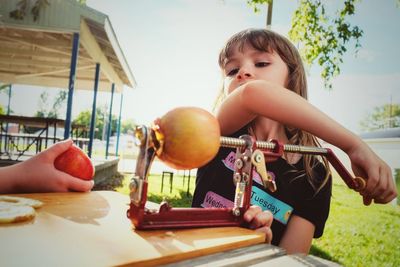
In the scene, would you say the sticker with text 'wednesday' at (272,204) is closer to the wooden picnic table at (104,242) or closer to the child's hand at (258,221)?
the child's hand at (258,221)

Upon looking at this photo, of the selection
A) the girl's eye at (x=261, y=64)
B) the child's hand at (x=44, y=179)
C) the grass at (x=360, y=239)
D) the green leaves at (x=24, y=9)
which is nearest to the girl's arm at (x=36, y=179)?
the child's hand at (x=44, y=179)

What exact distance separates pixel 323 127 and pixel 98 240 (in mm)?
817

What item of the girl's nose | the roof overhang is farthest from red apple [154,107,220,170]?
the roof overhang

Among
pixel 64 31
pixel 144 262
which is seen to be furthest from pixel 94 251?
pixel 64 31

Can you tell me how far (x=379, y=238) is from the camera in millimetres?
6363

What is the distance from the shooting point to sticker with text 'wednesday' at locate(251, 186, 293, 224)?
5.33 ft

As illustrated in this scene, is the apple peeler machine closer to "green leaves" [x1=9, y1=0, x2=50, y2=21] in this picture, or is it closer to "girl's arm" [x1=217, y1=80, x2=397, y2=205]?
"girl's arm" [x1=217, y1=80, x2=397, y2=205]

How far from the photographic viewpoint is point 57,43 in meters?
9.86

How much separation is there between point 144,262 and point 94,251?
0.11m

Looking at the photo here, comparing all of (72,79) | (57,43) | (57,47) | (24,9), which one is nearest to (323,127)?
(72,79)

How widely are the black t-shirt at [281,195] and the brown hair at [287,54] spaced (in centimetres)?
8

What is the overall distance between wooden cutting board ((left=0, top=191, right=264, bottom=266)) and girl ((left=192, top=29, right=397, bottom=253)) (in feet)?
0.84

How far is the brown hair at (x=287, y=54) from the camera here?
6.14ft

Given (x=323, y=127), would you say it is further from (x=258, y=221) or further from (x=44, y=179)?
(x=44, y=179)
